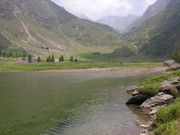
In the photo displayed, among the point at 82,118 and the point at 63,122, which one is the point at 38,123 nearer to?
the point at 63,122

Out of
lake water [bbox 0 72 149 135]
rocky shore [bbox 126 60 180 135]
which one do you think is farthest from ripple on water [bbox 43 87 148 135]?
rocky shore [bbox 126 60 180 135]

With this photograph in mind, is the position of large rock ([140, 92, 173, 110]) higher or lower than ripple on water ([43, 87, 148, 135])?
higher

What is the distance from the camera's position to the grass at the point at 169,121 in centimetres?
2441

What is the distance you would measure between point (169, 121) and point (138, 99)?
27161 millimetres

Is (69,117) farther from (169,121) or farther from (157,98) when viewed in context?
(169,121)

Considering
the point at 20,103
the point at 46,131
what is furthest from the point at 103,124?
the point at 20,103

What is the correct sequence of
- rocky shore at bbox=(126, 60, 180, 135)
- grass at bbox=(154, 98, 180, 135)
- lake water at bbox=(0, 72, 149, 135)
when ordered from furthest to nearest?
rocky shore at bbox=(126, 60, 180, 135) < lake water at bbox=(0, 72, 149, 135) < grass at bbox=(154, 98, 180, 135)

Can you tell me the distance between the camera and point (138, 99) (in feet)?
185

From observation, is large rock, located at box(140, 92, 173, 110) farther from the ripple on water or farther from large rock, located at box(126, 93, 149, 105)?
large rock, located at box(126, 93, 149, 105)

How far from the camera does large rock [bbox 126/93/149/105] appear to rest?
56094 millimetres

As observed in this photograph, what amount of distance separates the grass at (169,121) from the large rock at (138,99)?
23.9 metres

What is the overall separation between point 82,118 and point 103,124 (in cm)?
620

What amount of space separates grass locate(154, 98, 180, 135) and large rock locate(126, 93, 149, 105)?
78.5 feet

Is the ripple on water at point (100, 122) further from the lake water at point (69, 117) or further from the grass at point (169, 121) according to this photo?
the grass at point (169, 121)
